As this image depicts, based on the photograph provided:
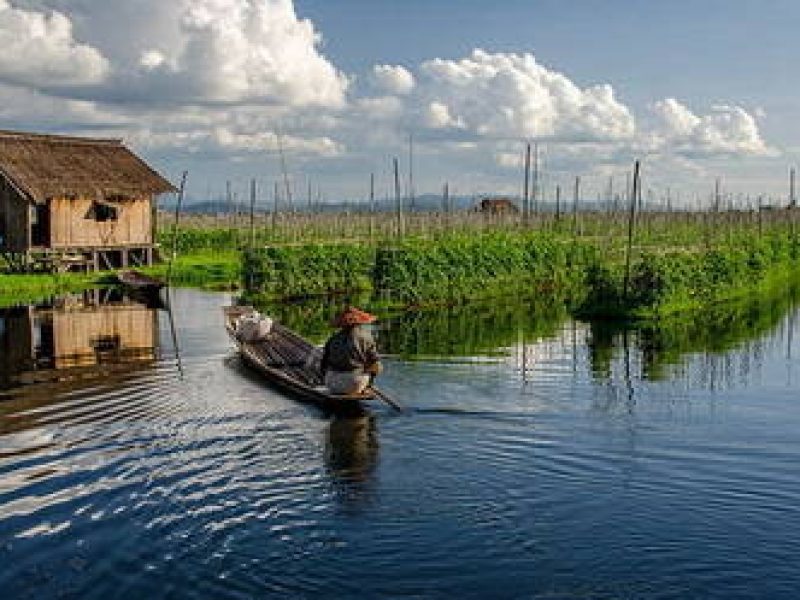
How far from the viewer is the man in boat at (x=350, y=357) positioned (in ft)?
48.9

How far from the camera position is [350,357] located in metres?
Result: 14.9

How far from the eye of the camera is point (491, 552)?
29.3ft

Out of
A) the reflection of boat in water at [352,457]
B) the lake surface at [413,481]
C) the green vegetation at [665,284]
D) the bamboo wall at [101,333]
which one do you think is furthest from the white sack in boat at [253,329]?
the green vegetation at [665,284]

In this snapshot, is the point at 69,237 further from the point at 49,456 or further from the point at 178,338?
the point at 49,456

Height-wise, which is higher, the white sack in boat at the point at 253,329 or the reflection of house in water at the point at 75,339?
the white sack in boat at the point at 253,329

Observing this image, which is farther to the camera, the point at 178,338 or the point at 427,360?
the point at 178,338

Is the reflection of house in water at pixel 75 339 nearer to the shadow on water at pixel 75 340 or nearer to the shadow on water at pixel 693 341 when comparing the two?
the shadow on water at pixel 75 340

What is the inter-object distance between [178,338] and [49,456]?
1162 centimetres

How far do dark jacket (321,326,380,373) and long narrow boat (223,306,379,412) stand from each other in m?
0.43

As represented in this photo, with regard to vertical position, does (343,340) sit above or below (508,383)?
above

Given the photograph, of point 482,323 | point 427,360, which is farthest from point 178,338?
point 482,323

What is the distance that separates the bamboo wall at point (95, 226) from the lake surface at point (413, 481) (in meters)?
18.7

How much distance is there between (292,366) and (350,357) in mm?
4229

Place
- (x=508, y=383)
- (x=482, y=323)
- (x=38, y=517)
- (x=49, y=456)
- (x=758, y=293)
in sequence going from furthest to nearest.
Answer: (x=758, y=293), (x=482, y=323), (x=508, y=383), (x=49, y=456), (x=38, y=517)
